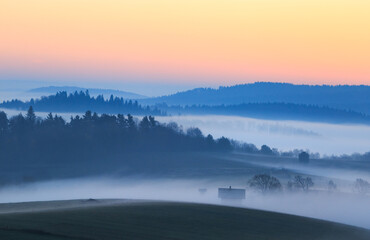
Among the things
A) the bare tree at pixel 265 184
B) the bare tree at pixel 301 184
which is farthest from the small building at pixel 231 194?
the bare tree at pixel 301 184

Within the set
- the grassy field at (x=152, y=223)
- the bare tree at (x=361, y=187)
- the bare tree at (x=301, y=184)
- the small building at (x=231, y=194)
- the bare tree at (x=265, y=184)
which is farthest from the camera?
the bare tree at (x=301, y=184)

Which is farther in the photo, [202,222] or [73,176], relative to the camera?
[73,176]

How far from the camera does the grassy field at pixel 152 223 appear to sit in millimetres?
57375

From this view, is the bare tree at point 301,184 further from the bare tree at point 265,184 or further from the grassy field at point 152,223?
the grassy field at point 152,223

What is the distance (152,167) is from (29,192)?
53192 mm

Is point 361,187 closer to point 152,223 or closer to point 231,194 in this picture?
point 231,194

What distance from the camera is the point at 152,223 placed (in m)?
67.1

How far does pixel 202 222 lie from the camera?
71.2 meters

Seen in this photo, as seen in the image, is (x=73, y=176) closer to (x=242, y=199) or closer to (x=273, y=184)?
(x=273, y=184)

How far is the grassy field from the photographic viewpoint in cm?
5738

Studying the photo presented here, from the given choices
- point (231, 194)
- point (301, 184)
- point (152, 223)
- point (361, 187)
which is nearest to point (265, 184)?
point (301, 184)

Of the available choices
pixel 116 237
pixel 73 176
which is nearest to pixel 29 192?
pixel 73 176

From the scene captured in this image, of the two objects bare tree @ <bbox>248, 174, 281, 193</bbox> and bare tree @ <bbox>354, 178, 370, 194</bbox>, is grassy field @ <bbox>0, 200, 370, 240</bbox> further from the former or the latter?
bare tree @ <bbox>354, 178, 370, 194</bbox>

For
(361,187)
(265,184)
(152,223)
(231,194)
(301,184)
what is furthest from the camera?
(301,184)
